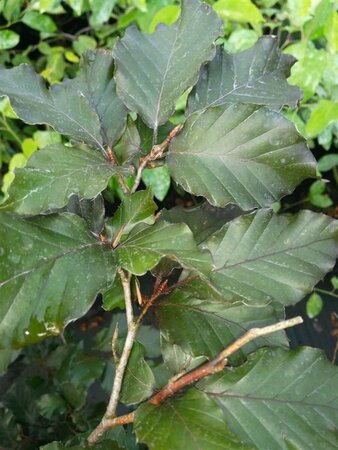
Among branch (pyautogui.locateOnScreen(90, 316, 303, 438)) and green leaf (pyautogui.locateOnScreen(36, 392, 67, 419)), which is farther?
green leaf (pyautogui.locateOnScreen(36, 392, 67, 419))

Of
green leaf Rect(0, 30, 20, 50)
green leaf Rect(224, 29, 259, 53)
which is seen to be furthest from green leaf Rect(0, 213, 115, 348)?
green leaf Rect(0, 30, 20, 50)

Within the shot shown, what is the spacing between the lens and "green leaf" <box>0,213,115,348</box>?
515 mm

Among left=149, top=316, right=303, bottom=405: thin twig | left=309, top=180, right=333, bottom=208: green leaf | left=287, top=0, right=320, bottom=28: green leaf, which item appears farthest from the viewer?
left=309, top=180, right=333, bottom=208: green leaf

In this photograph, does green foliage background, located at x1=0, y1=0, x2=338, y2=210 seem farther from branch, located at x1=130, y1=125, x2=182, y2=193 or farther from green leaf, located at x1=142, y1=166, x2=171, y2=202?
branch, located at x1=130, y1=125, x2=182, y2=193

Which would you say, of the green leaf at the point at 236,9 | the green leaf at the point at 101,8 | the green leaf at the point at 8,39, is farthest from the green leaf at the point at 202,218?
the green leaf at the point at 8,39

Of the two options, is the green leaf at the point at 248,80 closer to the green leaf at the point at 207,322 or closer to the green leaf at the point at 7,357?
the green leaf at the point at 207,322

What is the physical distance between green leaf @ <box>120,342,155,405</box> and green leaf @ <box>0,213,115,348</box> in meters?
0.16

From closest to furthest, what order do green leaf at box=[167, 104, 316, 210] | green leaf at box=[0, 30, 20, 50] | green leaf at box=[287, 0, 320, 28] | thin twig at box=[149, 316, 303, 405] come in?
thin twig at box=[149, 316, 303, 405] → green leaf at box=[167, 104, 316, 210] → green leaf at box=[287, 0, 320, 28] → green leaf at box=[0, 30, 20, 50]

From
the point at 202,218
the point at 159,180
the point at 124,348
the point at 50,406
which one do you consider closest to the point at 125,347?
the point at 124,348

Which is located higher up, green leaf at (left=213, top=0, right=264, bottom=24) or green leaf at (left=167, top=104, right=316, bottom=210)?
green leaf at (left=167, top=104, right=316, bottom=210)

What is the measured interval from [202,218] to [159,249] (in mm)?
199

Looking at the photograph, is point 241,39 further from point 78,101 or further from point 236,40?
point 78,101

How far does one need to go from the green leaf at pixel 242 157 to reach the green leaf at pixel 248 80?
0.08 m

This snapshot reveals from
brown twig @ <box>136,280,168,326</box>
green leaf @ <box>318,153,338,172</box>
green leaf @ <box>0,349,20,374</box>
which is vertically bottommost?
green leaf @ <box>318,153,338,172</box>
